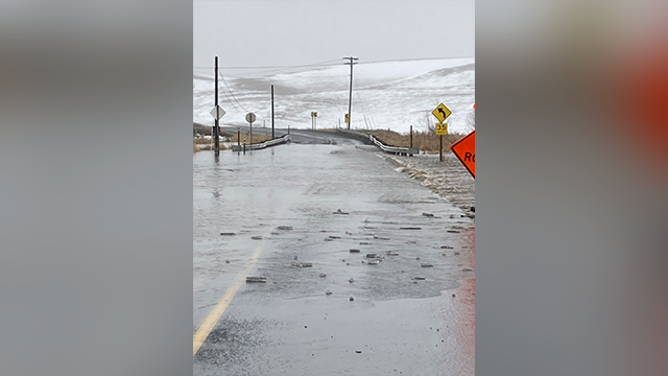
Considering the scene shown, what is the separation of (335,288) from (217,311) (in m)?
1.50

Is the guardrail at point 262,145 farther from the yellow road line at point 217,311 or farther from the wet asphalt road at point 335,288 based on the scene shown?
the yellow road line at point 217,311

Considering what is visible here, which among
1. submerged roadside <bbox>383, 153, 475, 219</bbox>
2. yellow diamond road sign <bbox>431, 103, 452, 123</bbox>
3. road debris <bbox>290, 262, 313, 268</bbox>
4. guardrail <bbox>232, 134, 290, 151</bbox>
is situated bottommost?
road debris <bbox>290, 262, 313, 268</bbox>

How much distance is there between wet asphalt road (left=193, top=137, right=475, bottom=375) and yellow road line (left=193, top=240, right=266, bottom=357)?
0.08 ft

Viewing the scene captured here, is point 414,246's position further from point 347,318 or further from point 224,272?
point 347,318

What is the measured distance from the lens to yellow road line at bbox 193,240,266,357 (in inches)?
249
